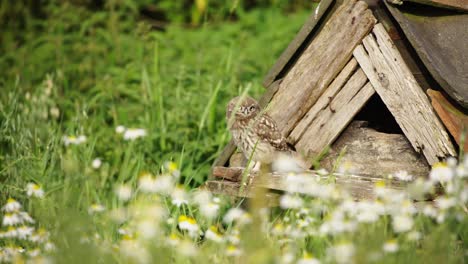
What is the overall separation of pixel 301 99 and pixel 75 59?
177 inches

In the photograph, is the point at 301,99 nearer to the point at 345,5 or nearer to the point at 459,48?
the point at 345,5

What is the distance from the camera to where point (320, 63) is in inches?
193

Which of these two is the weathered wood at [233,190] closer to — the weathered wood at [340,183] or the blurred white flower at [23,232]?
the weathered wood at [340,183]

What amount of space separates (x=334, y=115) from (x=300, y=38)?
0.57 metres

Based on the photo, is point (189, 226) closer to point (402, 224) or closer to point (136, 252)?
point (136, 252)

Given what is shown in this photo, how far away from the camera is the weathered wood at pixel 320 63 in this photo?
15.5 ft

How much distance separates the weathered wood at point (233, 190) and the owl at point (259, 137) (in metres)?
0.25

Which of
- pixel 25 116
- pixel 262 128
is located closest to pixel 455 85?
pixel 262 128

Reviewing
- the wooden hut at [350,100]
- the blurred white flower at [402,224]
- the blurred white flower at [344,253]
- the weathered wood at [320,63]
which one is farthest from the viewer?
the weathered wood at [320,63]

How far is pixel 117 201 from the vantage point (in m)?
5.52

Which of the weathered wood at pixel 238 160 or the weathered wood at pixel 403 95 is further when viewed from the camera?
the weathered wood at pixel 238 160

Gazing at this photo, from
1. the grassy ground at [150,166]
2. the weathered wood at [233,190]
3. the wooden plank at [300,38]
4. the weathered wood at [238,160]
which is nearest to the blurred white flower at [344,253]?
the grassy ground at [150,166]

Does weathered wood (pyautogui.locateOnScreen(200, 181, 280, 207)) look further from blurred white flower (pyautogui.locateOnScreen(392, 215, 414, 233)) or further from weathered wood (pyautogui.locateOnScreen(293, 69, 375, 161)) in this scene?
blurred white flower (pyautogui.locateOnScreen(392, 215, 414, 233))

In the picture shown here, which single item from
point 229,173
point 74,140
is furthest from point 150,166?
point 229,173
